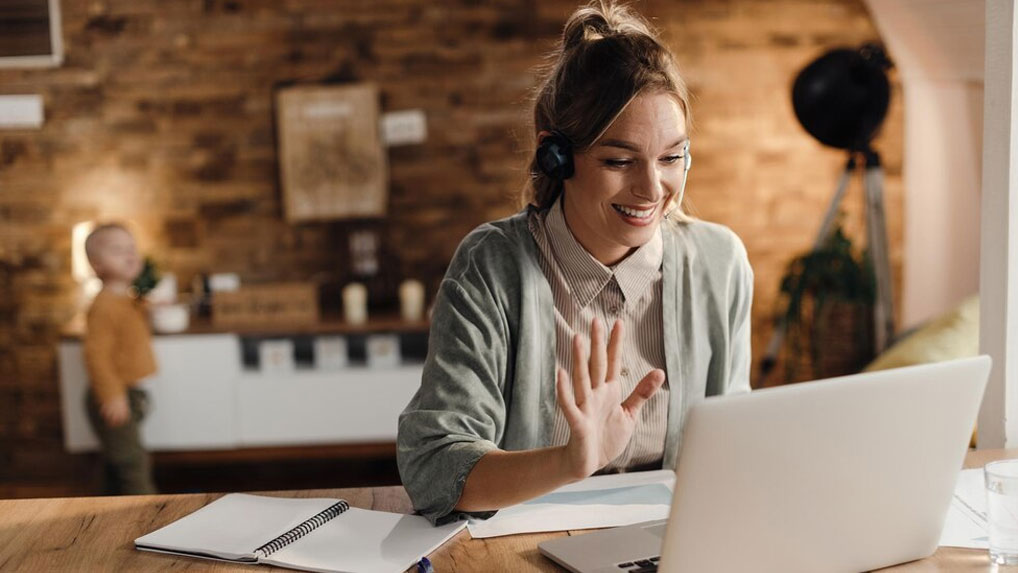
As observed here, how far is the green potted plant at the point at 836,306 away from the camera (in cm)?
390

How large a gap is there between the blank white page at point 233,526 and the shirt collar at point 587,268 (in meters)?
0.54

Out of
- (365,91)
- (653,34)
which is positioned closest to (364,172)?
(365,91)

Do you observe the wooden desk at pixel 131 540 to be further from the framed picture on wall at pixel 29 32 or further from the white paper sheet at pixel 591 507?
the framed picture on wall at pixel 29 32

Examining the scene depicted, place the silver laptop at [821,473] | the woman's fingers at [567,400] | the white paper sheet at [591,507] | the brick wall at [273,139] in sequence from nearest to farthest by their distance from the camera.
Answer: the silver laptop at [821,473] → the woman's fingers at [567,400] → the white paper sheet at [591,507] → the brick wall at [273,139]

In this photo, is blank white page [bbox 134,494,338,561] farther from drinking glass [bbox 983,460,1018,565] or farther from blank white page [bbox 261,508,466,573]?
drinking glass [bbox 983,460,1018,565]

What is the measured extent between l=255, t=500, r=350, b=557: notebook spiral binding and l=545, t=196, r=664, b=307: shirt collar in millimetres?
531

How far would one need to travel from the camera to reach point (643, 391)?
4.22 feet

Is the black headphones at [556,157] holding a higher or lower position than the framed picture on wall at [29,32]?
lower

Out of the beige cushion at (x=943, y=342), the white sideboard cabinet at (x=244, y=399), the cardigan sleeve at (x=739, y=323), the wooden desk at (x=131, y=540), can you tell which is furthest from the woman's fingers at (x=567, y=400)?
the white sideboard cabinet at (x=244, y=399)

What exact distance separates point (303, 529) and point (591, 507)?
413 mm

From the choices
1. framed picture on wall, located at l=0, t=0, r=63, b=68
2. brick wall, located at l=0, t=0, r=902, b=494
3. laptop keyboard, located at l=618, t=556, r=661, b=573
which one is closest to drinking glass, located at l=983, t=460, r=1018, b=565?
laptop keyboard, located at l=618, t=556, r=661, b=573

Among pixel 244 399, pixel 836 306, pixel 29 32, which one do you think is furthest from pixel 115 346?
pixel 836 306

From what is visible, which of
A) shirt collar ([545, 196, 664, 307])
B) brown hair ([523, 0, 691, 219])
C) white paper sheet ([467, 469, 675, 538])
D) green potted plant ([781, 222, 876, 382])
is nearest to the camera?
white paper sheet ([467, 469, 675, 538])

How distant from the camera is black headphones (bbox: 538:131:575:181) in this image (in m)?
1.59
